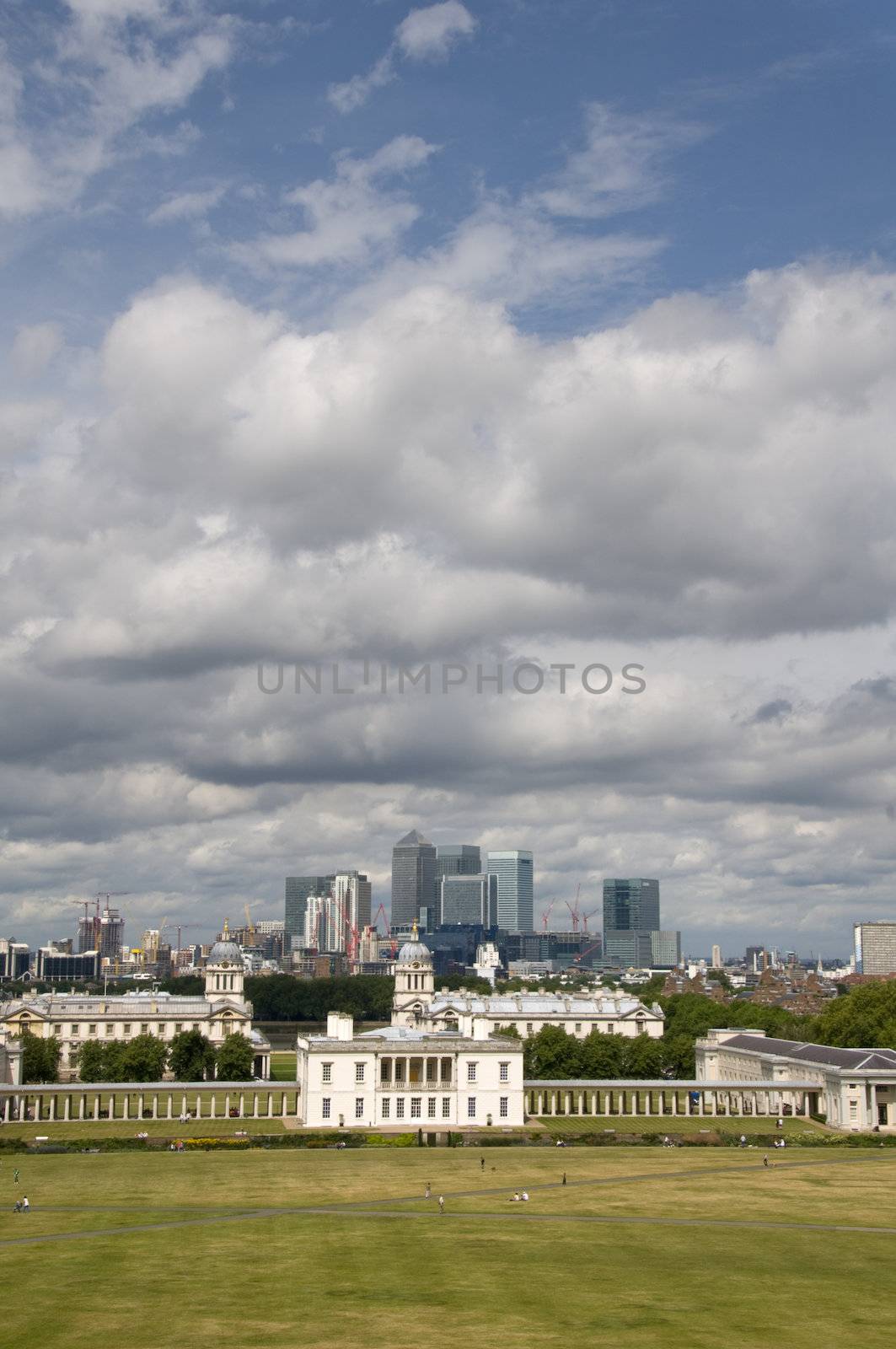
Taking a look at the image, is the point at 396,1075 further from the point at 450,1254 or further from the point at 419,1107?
the point at 450,1254

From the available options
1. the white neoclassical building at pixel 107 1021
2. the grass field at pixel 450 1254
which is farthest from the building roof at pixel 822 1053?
the white neoclassical building at pixel 107 1021

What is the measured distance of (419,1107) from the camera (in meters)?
133

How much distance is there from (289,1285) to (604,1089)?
83646 mm

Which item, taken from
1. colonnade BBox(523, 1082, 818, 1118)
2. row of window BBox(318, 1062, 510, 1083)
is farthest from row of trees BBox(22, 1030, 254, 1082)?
colonnade BBox(523, 1082, 818, 1118)

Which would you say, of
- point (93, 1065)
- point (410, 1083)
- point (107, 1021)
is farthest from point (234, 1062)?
point (107, 1021)

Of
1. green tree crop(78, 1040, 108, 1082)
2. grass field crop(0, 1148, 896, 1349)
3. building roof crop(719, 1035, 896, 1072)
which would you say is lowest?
grass field crop(0, 1148, 896, 1349)

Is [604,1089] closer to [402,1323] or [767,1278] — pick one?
[767,1278]

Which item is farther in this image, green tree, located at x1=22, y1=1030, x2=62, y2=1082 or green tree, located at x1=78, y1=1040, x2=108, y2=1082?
green tree, located at x1=22, y1=1030, x2=62, y2=1082

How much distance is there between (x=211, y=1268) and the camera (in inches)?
2633

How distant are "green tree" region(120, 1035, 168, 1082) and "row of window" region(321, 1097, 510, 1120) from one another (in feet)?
75.6

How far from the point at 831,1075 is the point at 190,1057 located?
203ft

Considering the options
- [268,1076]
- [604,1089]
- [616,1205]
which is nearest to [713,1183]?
[616,1205]

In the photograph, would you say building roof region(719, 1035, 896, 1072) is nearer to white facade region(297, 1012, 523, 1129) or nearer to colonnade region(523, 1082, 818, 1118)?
colonnade region(523, 1082, 818, 1118)

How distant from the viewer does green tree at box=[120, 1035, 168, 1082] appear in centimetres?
14525
